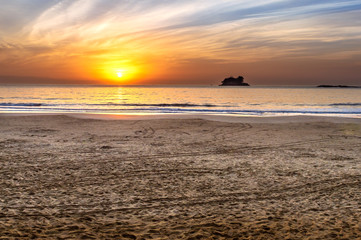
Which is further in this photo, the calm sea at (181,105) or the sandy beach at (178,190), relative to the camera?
the calm sea at (181,105)

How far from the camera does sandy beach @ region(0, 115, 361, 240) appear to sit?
414 cm

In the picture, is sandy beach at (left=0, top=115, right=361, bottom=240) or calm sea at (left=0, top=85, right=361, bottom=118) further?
calm sea at (left=0, top=85, right=361, bottom=118)

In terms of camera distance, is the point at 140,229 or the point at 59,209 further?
the point at 59,209

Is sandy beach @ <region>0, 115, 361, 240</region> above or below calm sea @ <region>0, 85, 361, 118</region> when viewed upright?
below

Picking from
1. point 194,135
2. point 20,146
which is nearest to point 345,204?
point 194,135

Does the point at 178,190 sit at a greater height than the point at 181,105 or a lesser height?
lesser

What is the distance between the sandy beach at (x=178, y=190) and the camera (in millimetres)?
4141

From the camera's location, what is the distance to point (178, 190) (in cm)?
570

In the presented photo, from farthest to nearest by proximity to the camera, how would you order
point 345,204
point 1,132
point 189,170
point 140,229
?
point 1,132, point 189,170, point 345,204, point 140,229

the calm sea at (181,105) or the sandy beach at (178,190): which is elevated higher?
the calm sea at (181,105)

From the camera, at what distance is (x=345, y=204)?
5.08m

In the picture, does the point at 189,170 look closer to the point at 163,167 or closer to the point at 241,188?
the point at 163,167

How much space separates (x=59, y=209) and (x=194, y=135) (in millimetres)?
8290

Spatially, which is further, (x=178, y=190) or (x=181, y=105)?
(x=181, y=105)
